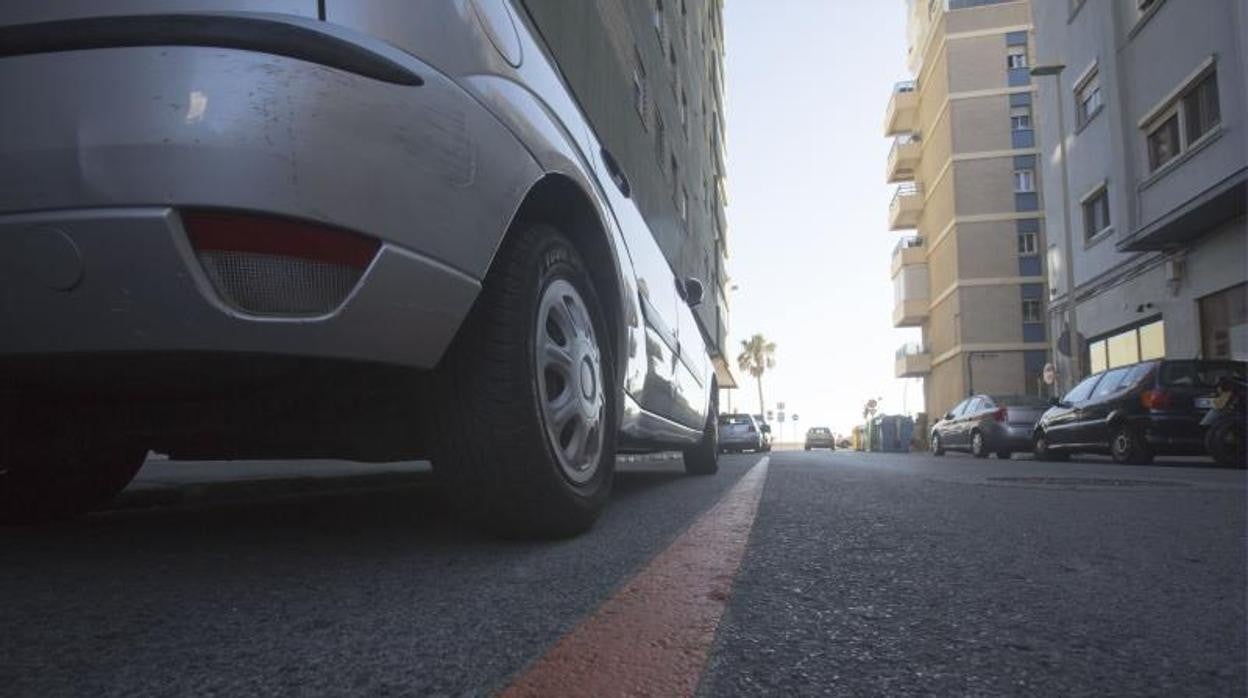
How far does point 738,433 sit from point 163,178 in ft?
92.1

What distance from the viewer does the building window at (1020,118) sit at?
37.3 meters

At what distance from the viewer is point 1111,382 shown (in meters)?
12.8

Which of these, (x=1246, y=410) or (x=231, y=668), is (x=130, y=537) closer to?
(x=231, y=668)

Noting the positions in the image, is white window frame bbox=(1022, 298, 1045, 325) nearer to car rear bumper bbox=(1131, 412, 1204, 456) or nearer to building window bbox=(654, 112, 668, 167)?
car rear bumper bbox=(1131, 412, 1204, 456)

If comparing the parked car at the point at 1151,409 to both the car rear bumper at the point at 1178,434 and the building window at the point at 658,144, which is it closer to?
the car rear bumper at the point at 1178,434

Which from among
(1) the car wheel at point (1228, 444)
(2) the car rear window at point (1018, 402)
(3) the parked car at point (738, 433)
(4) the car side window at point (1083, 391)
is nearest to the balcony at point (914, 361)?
(3) the parked car at point (738, 433)

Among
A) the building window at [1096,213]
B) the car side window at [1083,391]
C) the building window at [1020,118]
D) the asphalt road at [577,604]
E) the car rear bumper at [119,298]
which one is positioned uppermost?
the building window at [1020,118]

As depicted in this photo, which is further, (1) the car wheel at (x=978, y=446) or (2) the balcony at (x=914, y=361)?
(2) the balcony at (x=914, y=361)

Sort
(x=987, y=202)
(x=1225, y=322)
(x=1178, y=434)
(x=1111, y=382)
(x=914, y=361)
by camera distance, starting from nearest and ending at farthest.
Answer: (x=1178, y=434) → (x=1111, y=382) → (x=1225, y=322) → (x=987, y=202) → (x=914, y=361)

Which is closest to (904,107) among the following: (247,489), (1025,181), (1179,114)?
(1025,181)

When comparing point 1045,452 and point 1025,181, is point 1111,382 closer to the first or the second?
point 1045,452

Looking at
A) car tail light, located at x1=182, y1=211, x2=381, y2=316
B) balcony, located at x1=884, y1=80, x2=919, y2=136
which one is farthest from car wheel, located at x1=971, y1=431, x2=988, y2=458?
balcony, located at x1=884, y1=80, x2=919, y2=136

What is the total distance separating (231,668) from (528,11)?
6.67 ft

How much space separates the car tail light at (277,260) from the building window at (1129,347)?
18.2 m
